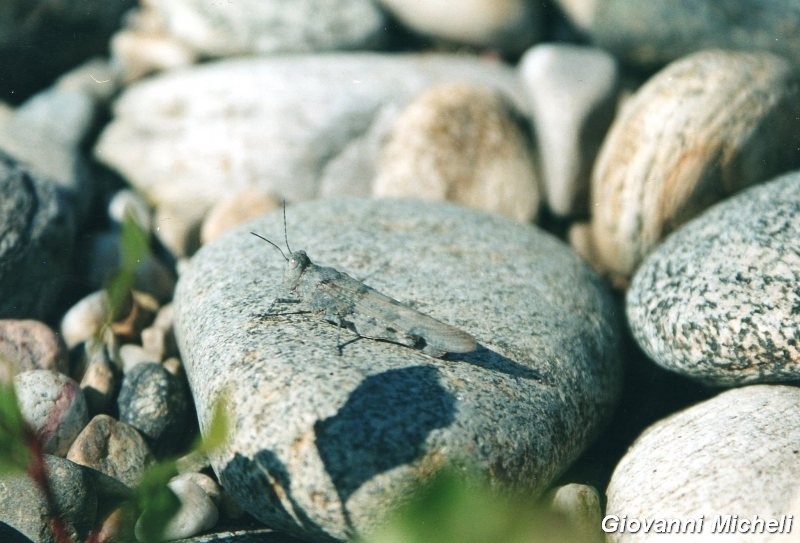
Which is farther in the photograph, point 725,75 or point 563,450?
point 725,75

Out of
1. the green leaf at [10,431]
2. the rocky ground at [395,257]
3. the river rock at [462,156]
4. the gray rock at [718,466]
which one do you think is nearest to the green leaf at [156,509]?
the rocky ground at [395,257]

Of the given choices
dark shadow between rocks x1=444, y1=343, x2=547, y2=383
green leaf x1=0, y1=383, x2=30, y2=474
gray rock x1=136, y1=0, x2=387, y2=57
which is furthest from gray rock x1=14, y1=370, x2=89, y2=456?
gray rock x1=136, y1=0, x2=387, y2=57

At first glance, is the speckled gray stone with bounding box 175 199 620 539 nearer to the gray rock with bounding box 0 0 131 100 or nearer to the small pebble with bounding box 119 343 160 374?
the small pebble with bounding box 119 343 160 374

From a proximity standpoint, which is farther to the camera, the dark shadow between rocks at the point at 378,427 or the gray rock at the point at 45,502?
the gray rock at the point at 45,502

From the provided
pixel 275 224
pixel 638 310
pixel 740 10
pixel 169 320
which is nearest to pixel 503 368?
pixel 638 310

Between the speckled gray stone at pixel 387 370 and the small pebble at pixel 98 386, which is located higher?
the speckled gray stone at pixel 387 370

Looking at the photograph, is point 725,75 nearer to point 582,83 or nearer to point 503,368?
point 582,83

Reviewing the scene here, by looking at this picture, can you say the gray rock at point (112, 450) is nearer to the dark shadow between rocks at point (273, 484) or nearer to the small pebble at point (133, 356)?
the small pebble at point (133, 356)

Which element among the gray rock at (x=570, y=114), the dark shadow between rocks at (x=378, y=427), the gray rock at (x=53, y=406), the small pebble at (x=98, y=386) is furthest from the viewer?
the gray rock at (x=570, y=114)
